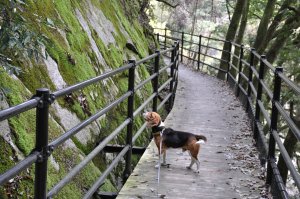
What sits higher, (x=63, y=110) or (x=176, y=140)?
(x=63, y=110)

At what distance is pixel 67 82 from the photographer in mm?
5293

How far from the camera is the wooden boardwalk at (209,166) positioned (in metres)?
4.87

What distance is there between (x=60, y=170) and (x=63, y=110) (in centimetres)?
94

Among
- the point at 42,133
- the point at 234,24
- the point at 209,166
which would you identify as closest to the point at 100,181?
the point at 42,133

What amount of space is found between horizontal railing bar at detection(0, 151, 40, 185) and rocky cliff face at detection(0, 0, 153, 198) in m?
A: 0.94

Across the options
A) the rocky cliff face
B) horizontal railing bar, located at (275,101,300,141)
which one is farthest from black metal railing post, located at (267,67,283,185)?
the rocky cliff face

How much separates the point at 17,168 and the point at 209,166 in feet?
13.0

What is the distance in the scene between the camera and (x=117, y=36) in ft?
29.0

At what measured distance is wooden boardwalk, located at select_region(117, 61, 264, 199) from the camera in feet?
16.0

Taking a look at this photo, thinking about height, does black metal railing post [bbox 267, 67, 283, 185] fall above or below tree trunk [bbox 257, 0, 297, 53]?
below

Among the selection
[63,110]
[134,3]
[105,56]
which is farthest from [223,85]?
[63,110]

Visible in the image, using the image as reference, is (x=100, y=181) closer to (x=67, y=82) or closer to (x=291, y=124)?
(x=291, y=124)

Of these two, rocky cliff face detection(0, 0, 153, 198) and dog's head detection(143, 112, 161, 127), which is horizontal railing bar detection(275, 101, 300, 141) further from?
rocky cliff face detection(0, 0, 153, 198)

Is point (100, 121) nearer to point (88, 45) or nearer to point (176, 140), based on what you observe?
point (176, 140)
